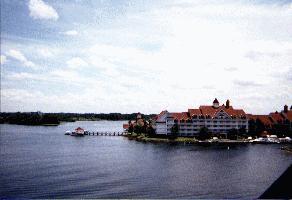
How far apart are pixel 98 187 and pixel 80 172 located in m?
11.5

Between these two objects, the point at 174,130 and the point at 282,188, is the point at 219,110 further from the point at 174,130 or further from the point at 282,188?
the point at 282,188

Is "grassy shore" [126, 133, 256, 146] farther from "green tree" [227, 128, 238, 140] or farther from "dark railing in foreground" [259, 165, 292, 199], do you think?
"dark railing in foreground" [259, 165, 292, 199]

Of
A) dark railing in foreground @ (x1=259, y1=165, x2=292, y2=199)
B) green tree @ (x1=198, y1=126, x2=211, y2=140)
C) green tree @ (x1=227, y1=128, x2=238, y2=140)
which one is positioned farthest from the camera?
green tree @ (x1=227, y1=128, x2=238, y2=140)

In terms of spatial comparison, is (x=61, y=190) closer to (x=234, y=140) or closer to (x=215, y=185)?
(x=215, y=185)

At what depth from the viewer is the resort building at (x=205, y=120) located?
113 meters

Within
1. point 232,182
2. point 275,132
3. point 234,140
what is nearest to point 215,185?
point 232,182

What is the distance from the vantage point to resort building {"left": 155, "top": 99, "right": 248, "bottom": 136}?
11300cm

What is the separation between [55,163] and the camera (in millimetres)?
61031

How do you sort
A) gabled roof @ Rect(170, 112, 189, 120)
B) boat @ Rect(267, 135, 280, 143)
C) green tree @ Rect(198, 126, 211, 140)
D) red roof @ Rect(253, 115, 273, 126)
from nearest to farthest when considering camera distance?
1. boat @ Rect(267, 135, 280, 143)
2. green tree @ Rect(198, 126, 211, 140)
3. gabled roof @ Rect(170, 112, 189, 120)
4. red roof @ Rect(253, 115, 273, 126)

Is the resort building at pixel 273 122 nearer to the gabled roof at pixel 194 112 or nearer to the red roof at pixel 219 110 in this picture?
the red roof at pixel 219 110

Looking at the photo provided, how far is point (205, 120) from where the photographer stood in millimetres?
112875

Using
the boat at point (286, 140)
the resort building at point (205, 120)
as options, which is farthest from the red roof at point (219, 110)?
the boat at point (286, 140)

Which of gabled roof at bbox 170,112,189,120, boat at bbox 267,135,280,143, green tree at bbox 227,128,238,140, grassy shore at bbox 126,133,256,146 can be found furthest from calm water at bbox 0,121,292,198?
gabled roof at bbox 170,112,189,120

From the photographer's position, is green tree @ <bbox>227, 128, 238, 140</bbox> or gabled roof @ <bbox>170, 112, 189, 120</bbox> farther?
gabled roof @ <bbox>170, 112, 189, 120</bbox>
